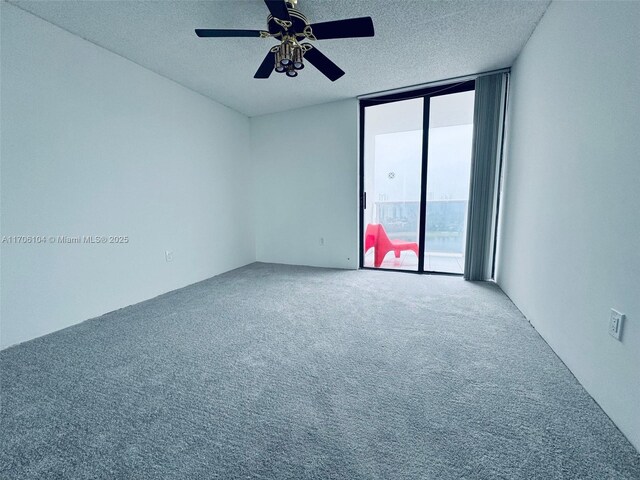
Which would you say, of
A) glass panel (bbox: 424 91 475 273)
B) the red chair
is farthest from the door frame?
the red chair

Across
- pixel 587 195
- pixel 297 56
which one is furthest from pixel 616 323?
pixel 297 56

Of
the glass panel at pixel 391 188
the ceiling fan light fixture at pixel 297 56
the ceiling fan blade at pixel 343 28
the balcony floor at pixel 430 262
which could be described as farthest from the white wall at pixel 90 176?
the balcony floor at pixel 430 262

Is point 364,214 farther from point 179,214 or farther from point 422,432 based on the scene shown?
point 422,432

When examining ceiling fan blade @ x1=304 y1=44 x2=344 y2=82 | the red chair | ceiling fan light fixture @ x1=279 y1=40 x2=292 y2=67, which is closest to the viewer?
ceiling fan light fixture @ x1=279 y1=40 x2=292 y2=67

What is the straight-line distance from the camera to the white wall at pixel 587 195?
1.08 metres

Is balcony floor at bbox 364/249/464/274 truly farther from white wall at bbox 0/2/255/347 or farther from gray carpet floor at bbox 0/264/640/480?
white wall at bbox 0/2/255/347

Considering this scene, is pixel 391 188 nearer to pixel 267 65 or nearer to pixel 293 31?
pixel 267 65

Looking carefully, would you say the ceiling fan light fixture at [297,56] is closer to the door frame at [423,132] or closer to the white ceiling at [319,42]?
the white ceiling at [319,42]

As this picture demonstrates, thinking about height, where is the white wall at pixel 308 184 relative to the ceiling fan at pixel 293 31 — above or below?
below

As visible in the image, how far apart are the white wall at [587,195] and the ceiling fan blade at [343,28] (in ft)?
3.92

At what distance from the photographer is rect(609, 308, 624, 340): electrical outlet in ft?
3.64

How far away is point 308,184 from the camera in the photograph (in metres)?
4.04

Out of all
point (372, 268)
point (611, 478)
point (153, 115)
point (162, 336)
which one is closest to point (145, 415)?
point (162, 336)

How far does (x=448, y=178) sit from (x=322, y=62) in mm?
2709
